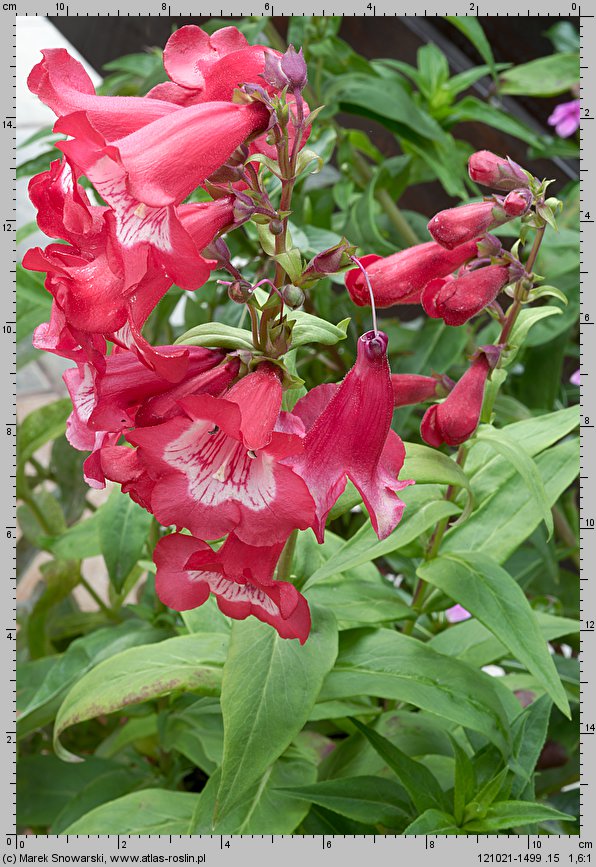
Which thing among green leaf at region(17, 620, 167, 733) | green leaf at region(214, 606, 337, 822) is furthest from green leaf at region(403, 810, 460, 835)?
green leaf at region(17, 620, 167, 733)

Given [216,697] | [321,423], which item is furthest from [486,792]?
[321,423]

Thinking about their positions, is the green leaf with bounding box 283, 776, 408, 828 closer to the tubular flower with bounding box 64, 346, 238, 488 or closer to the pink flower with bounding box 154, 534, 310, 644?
the pink flower with bounding box 154, 534, 310, 644

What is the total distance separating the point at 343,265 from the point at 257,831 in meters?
0.42

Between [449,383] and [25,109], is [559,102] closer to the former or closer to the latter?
[449,383]

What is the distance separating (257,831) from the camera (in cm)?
69

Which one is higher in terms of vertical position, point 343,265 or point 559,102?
point 559,102

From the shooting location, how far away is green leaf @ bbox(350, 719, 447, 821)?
669 millimetres

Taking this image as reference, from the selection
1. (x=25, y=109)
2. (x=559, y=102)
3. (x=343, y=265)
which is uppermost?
(x=25, y=109)

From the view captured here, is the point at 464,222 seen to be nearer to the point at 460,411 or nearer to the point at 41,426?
the point at 460,411

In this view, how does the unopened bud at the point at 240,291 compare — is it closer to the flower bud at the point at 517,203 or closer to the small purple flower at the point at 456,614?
the flower bud at the point at 517,203

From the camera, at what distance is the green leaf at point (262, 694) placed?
599 millimetres

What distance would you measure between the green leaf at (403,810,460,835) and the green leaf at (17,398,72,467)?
0.57 meters

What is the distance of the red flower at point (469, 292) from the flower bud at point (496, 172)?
57mm

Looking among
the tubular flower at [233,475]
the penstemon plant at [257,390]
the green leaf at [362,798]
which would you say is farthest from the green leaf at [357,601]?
the tubular flower at [233,475]
